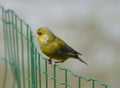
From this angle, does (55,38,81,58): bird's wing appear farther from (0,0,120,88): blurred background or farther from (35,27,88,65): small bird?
(0,0,120,88): blurred background

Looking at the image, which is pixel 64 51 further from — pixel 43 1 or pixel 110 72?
pixel 43 1

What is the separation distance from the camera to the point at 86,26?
10117 millimetres

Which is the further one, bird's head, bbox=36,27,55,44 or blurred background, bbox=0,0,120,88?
blurred background, bbox=0,0,120,88

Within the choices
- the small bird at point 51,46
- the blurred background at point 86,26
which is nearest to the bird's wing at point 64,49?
the small bird at point 51,46

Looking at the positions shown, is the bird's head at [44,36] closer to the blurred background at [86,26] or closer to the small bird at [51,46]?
the small bird at [51,46]

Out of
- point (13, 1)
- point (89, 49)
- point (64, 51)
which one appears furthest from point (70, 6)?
point (64, 51)

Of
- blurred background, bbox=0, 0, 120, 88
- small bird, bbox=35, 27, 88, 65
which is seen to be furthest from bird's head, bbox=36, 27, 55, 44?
blurred background, bbox=0, 0, 120, 88

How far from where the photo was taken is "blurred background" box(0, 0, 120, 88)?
29.8 ft

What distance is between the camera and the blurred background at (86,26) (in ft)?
29.8

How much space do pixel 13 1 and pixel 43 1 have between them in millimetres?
564

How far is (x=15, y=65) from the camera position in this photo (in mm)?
5945

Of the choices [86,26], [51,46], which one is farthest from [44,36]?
[86,26]

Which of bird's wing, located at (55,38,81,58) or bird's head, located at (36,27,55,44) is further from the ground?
bird's head, located at (36,27,55,44)

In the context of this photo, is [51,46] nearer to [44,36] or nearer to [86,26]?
[44,36]
